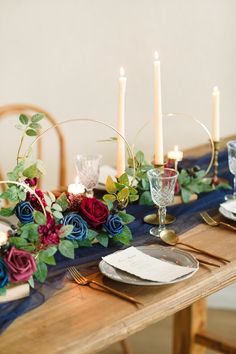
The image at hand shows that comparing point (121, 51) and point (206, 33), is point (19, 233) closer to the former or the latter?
point (121, 51)

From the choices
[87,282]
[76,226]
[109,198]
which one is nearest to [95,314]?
[87,282]

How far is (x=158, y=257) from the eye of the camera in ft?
5.00

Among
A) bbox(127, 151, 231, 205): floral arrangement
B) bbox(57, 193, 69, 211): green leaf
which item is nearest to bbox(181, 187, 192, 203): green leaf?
bbox(127, 151, 231, 205): floral arrangement

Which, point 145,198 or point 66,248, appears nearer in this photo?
point 66,248

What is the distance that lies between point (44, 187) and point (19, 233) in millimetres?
1535

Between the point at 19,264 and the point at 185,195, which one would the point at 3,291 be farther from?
the point at 185,195

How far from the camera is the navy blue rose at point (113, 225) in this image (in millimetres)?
1550

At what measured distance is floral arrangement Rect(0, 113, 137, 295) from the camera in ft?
4.19

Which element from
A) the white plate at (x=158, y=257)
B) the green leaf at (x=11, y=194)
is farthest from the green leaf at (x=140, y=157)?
the green leaf at (x=11, y=194)

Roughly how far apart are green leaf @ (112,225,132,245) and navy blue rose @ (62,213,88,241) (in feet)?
0.32

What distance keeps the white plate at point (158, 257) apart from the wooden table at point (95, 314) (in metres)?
0.02

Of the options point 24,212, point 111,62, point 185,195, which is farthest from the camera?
point 111,62

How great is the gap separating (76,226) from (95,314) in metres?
0.27

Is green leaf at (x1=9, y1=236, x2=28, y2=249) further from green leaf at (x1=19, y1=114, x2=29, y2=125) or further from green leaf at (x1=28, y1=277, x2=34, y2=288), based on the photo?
green leaf at (x1=19, y1=114, x2=29, y2=125)
